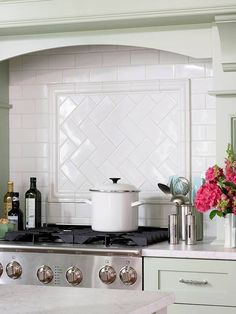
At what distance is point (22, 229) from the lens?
4.95 meters

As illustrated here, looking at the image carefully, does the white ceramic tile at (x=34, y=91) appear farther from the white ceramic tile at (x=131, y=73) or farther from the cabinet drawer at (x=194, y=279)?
the cabinet drawer at (x=194, y=279)

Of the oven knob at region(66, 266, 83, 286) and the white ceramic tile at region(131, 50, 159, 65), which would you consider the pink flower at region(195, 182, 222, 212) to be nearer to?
the oven knob at region(66, 266, 83, 286)

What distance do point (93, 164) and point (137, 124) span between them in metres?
0.42

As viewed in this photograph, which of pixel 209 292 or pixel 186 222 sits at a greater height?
pixel 186 222

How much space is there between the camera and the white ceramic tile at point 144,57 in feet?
16.1

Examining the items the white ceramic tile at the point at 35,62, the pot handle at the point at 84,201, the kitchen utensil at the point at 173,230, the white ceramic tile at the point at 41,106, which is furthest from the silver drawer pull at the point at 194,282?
the white ceramic tile at the point at 35,62

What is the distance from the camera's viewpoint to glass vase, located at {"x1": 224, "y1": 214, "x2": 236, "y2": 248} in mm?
4160

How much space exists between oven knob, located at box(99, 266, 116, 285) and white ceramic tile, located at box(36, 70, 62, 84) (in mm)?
1588

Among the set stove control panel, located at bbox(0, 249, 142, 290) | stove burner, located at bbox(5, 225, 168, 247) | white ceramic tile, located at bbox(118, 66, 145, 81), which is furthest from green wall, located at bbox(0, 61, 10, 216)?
stove control panel, located at bbox(0, 249, 142, 290)

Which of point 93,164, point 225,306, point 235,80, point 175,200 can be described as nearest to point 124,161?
point 93,164

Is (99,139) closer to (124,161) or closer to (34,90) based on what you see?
(124,161)

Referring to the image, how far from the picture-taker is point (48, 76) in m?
5.16

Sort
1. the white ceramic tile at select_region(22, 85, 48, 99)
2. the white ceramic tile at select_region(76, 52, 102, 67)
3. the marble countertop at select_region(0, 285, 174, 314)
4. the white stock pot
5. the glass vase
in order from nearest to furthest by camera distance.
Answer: the marble countertop at select_region(0, 285, 174, 314) → the glass vase → the white stock pot → the white ceramic tile at select_region(76, 52, 102, 67) → the white ceramic tile at select_region(22, 85, 48, 99)

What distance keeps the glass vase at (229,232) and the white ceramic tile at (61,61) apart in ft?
5.35
